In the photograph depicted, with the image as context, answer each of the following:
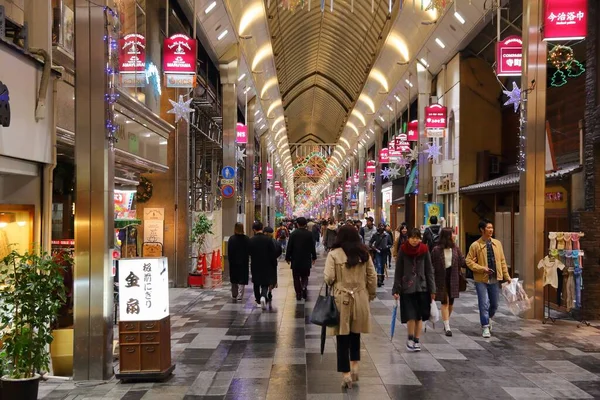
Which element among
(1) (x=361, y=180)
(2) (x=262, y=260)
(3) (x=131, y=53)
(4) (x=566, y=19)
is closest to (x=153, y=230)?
(2) (x=262, y=260)

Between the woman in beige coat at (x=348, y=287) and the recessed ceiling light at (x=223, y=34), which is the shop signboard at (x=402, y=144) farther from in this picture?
the woman in beige coat at (x=348, y=287)

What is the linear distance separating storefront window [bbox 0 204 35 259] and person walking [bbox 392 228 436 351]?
4.36m

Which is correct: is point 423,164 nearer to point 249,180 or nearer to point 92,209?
A: point 249,180

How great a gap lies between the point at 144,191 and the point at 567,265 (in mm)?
9657

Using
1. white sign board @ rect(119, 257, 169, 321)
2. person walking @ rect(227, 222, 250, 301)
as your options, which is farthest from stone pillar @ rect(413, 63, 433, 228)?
white sign board @ rect(119, 257, 169, 321)

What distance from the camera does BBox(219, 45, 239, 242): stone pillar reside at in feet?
64.6

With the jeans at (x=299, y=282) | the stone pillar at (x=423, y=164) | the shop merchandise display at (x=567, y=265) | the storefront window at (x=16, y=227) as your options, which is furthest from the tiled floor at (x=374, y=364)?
the stone pillar at (x=423, y=164)

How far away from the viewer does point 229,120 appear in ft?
65.6

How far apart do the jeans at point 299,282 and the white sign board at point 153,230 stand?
4.14 metres

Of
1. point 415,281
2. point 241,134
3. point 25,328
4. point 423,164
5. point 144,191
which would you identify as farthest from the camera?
point 241,134

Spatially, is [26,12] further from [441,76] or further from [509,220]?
[441,76]

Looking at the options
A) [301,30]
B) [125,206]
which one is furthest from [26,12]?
[301,30]

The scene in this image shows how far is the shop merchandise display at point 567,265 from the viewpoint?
9469 mm

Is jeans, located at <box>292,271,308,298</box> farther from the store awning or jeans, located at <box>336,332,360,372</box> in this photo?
jeans, located at <box>336,332,360,372</box>
